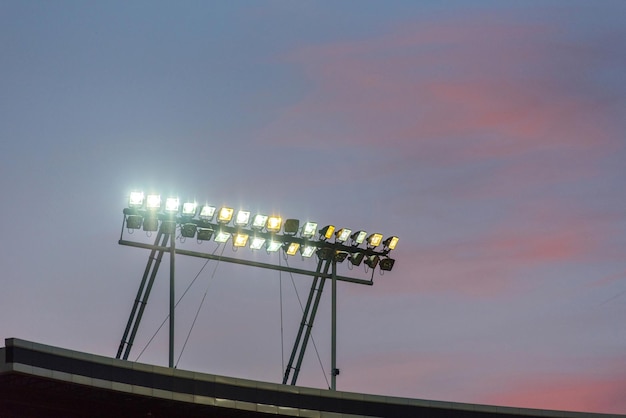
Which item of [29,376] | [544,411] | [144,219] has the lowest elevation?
[29,376]

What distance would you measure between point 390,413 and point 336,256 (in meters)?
10.7

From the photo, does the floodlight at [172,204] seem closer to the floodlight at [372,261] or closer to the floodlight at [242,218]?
the floodlight at [242,218]

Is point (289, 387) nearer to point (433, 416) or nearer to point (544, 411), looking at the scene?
point (433, 416)

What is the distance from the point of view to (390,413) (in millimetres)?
73062

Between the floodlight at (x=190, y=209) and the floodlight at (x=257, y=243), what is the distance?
4176 mm

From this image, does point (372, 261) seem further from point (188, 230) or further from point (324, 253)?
point (188, 230)

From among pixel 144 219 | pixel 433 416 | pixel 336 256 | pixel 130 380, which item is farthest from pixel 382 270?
pixel 130 380

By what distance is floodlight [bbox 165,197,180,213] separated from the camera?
238ft

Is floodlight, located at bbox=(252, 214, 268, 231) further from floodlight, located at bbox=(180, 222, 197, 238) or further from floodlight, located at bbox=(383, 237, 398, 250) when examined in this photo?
floodlight, located at bbox=(383, 237, 398, 250)

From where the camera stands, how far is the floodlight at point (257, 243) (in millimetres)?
76125

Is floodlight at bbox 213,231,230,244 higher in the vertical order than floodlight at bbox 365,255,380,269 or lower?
lower

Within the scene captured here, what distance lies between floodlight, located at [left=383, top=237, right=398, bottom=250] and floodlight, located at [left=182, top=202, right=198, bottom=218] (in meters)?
12.8

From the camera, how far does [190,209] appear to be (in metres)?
73.4

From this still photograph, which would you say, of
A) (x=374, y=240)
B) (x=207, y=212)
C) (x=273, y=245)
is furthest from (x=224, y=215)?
(x=374, y=240)
